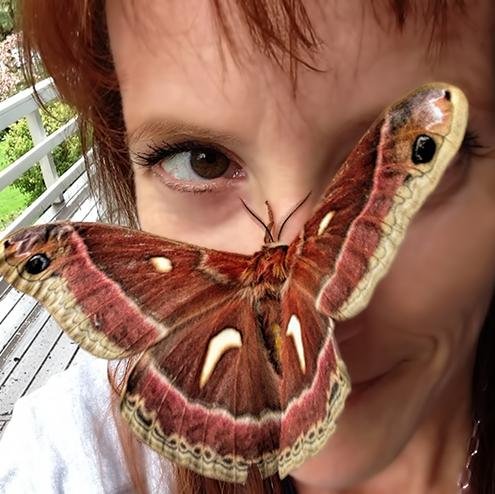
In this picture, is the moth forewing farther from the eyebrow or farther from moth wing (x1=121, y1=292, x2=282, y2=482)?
the eyebrow

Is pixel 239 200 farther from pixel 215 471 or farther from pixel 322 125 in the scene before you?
pixel 215 471

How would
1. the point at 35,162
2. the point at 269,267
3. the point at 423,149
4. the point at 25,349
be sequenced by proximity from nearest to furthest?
the point at 423,149 → the point at 269,267 → the point at 25,349 → the point at 35,162

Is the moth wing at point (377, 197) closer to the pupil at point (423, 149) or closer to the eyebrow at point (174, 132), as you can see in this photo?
the pupil at point (423, 149)

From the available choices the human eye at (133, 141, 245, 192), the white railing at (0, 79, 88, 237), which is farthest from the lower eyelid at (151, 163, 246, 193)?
the white railing at (0, 79, 88, 237)

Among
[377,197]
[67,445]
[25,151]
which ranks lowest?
[25,151]

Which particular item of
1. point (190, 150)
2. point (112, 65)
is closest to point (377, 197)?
point (190, 150)

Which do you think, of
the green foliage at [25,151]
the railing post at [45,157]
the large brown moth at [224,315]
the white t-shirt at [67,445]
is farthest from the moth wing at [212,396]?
the green foliage at [25,151]

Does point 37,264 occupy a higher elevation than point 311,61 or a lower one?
lower

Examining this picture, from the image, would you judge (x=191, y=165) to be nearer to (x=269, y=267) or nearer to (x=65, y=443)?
(x=269, y=267)
